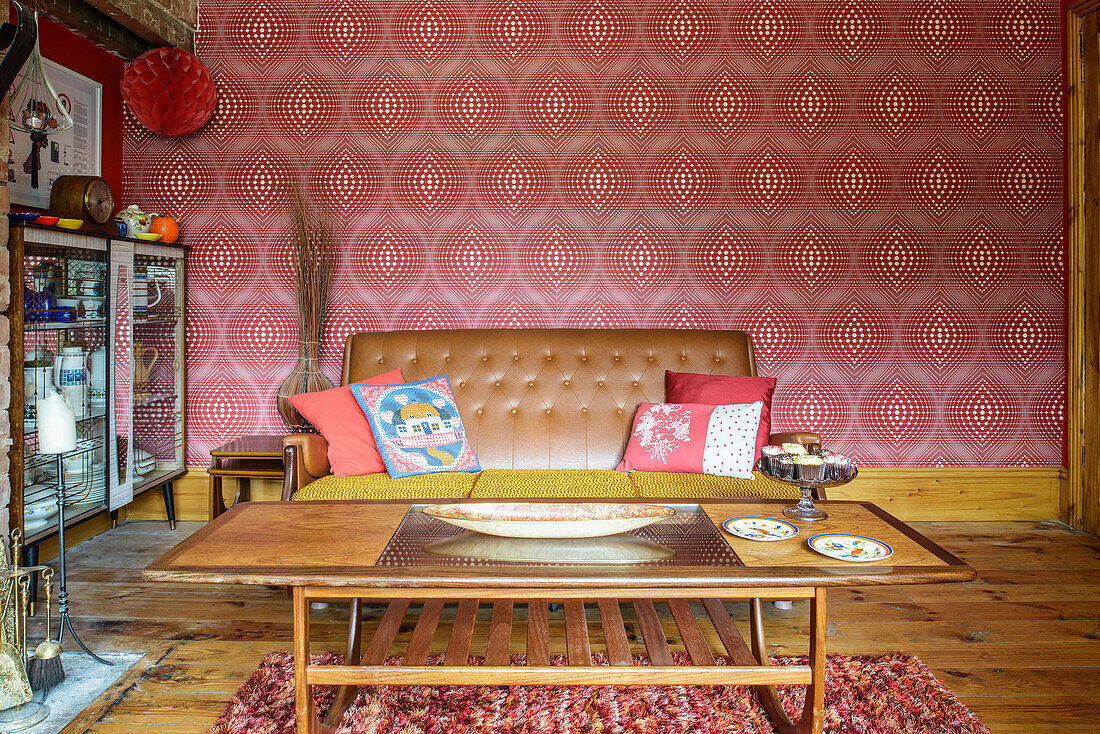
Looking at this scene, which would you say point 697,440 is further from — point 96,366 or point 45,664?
point 96,366

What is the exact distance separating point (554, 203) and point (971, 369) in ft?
7.40

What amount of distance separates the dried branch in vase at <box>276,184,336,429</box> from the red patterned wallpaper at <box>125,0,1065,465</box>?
0.11 m

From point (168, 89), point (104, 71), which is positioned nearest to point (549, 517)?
point (168, 89)

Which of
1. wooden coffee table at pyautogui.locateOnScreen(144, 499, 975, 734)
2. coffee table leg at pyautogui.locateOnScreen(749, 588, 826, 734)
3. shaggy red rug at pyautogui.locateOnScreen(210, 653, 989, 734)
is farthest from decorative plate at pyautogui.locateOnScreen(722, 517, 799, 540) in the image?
shaggy red rug at pyautogui.locateOnScreen(210, 653, 989, 734)

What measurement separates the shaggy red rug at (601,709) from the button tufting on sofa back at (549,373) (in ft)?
3.82

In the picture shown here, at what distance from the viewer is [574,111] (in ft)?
11.2

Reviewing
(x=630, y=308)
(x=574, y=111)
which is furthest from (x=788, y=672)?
(x=574, y=111)

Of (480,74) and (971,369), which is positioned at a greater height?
(480,74)

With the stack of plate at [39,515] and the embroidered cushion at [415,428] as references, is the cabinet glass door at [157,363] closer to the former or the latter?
the stack of plate at [39,515]

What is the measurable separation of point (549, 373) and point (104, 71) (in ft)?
8.38

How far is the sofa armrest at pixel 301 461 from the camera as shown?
2.37 metres

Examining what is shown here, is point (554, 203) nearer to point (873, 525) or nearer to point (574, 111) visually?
point (574, 111)

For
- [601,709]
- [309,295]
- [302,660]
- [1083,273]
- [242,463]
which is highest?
[1083,273]

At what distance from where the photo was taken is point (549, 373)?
3010 millimetres
